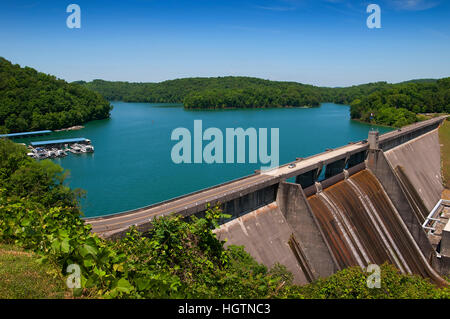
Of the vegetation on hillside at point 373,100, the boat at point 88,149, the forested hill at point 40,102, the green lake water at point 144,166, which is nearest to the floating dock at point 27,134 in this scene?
the green lake water at point 144,166

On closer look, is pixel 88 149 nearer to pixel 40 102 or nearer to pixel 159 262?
pixel 40 102

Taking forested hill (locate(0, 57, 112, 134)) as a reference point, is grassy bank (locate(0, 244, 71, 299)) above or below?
below

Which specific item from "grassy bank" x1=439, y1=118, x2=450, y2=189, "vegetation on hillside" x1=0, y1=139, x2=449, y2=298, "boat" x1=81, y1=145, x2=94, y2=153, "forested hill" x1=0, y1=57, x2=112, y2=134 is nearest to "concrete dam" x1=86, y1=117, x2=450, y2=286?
"vegetation on hillside" x1=0, y1=139, x2=449, y2=298

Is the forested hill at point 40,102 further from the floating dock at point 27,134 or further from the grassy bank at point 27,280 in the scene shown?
the grassy bank at point 27,280

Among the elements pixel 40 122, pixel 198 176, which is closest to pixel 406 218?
pixel 198 176

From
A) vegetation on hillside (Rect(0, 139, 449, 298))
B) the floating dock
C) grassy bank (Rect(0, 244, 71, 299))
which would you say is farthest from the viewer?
the floating dock

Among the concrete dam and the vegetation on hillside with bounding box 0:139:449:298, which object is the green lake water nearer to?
the concrete dam
